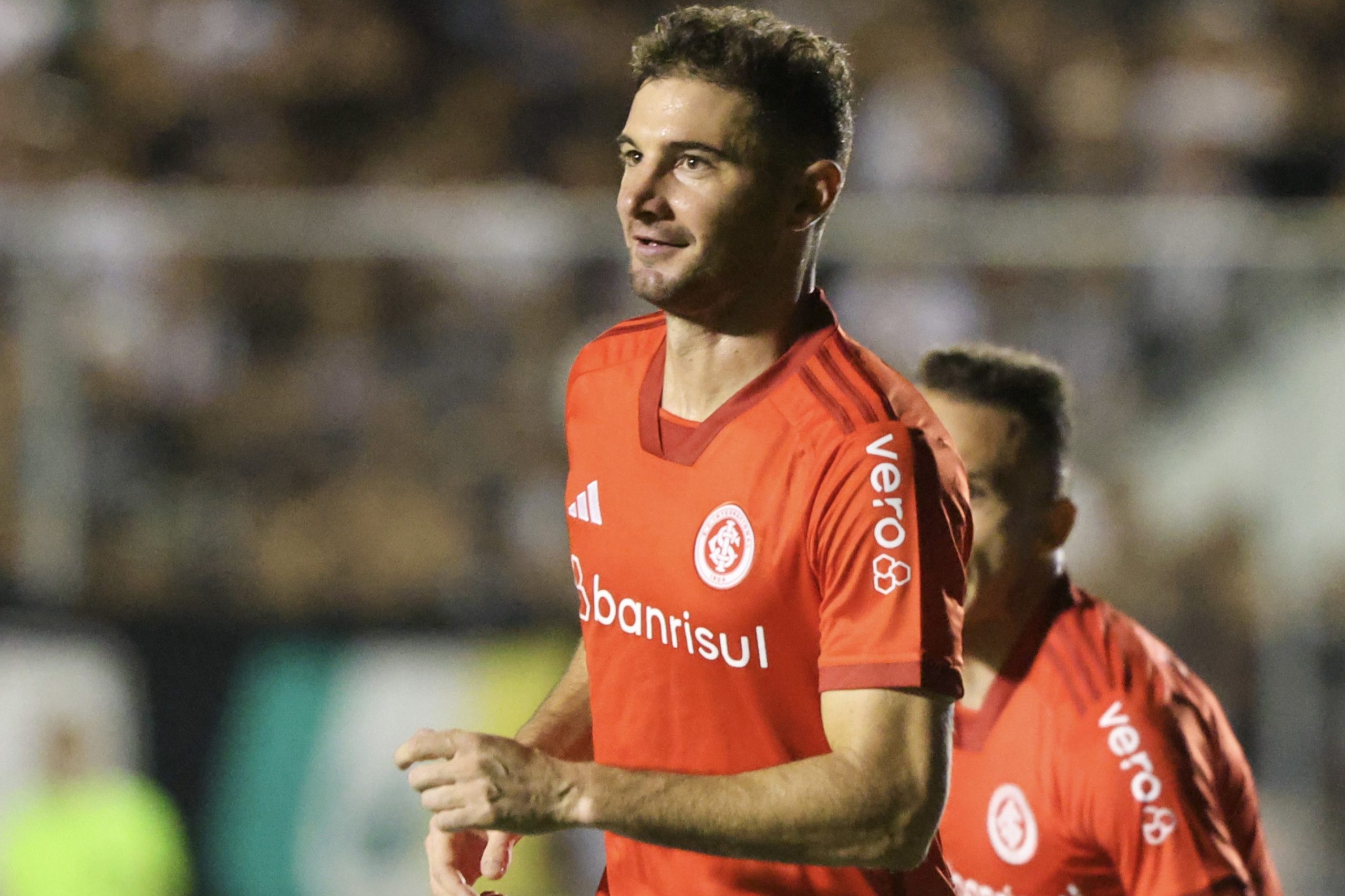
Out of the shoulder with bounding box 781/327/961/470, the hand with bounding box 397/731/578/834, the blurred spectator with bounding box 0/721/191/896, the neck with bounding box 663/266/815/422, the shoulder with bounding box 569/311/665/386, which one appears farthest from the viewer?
the blurred spectator with bounding box 0/721/191/896

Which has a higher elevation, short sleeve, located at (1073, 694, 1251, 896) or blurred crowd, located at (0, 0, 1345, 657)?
blurred crowd, located at (0, 0, 1345, 657)

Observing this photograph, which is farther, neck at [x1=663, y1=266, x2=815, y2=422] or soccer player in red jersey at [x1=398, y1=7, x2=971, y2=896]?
neck at [x1=663, y1=266, x2=815, y2=422]

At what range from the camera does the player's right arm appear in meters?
3.05

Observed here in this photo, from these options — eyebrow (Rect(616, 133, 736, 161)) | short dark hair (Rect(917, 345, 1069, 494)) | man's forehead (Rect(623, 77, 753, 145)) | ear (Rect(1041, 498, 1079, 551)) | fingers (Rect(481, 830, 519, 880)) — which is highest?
man's forehead (Rect(623, 77, 753, 145))

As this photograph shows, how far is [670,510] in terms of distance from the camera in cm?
297

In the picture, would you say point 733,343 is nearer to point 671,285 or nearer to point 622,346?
point 671,285

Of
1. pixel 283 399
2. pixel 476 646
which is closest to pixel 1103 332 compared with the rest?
pixel 476 646

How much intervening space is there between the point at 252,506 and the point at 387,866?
1.52 meters

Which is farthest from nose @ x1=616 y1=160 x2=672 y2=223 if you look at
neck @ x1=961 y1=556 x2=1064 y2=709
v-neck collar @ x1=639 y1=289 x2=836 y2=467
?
neck @ x1=961 y1=556 x2=1064 y2=709

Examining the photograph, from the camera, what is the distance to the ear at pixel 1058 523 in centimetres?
383

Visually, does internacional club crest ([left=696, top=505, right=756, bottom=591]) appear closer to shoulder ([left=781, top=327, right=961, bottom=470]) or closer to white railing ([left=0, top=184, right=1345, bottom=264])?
shoulder ([left=781, top=327, right=961, bottom=470])

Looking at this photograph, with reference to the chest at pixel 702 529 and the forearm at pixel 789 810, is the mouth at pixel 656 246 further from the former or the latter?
the forearm at pixel 789 810

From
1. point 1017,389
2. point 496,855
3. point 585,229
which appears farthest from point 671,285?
point 585,229

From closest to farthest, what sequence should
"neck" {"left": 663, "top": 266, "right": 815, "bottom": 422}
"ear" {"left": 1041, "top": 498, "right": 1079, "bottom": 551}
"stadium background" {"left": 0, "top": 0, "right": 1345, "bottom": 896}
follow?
"neck" {"left": 663, "top": 266, "right": 815, "bottom": 422} → "ear" {"left": 1041, "top": 498, "right": 1079, "bottom": 551} → "stadium background" {"left": 0, "top": 0, "right": 1345, "bottom": 896}
